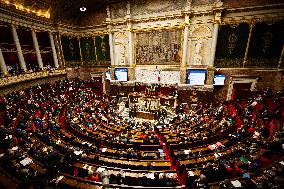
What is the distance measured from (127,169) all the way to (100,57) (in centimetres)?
1962

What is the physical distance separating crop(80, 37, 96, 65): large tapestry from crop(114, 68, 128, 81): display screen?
4.80 meters

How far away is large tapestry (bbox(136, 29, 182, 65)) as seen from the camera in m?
18.8

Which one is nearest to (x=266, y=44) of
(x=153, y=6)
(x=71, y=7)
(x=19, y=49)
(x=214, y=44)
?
(x=214, y=44)

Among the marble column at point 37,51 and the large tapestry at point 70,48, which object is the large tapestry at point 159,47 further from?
the marble column at point 37,51

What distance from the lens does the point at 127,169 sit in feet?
22.4

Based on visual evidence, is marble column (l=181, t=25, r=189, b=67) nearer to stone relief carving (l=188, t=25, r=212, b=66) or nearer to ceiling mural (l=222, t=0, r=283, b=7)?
stone relief carving (l=188, t=25, r=212, b=66)

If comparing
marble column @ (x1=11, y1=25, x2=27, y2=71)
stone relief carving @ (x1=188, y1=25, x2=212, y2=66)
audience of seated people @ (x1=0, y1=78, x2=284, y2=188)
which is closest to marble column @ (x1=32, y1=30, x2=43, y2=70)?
marble column @ (x1=11, y1=25, x2=27, y2=71)

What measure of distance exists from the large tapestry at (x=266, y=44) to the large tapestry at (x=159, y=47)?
24.5 feet

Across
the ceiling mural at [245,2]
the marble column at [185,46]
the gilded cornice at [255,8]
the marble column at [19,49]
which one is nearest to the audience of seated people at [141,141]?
the marble column at [19,49]

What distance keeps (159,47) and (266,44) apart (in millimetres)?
11031

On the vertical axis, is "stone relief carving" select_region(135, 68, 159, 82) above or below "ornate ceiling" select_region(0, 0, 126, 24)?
below

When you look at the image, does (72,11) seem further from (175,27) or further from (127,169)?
(127,169)

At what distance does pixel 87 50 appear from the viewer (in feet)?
78.3

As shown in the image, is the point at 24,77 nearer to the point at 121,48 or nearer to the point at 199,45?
the point at 121,48
